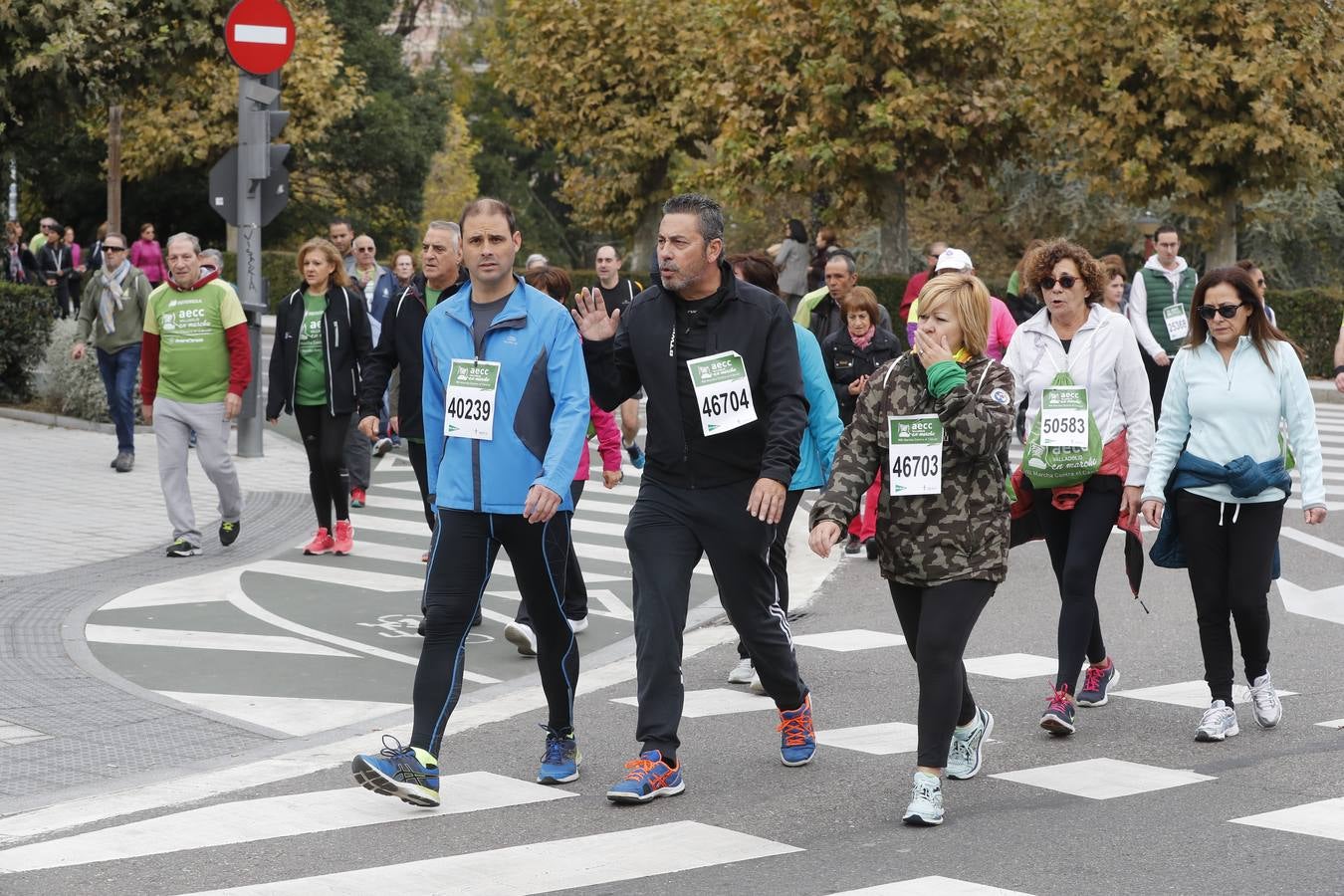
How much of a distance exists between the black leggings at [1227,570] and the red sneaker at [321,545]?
601 centimetres

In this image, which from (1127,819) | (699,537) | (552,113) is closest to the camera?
(1127,819)

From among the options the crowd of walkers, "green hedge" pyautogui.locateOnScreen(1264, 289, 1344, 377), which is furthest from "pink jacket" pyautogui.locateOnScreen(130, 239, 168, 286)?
the crowd of walkers

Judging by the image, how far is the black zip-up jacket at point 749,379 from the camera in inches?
251

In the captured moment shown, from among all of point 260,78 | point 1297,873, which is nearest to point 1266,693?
point 1297,873

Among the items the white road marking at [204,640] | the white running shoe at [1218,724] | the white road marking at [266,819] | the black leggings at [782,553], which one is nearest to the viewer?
the white road marking at [266,819]

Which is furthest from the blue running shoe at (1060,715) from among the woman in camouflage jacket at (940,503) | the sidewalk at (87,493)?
the sidewalk at (87,493)

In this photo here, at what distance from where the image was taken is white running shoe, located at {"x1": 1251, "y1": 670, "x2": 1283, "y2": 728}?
293 inches

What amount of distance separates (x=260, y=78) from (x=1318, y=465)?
463 inches

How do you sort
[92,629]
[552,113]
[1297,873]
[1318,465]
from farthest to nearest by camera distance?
[552,113] < [92,629] < [1318,465] < [1297,873]

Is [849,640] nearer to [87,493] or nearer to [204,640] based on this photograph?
[204,640]

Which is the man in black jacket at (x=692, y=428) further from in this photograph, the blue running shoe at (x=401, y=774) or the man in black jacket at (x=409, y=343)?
the man in black jacket at (x=409, y=343)

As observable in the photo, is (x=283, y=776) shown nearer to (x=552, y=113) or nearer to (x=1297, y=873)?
(x=1297, y=873)

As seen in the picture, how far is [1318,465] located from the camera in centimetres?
745

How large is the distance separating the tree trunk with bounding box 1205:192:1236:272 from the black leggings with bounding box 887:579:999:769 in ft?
85.7
